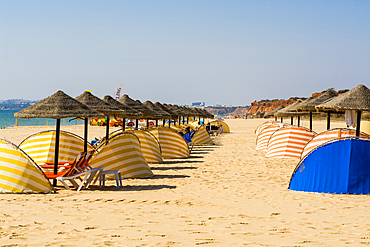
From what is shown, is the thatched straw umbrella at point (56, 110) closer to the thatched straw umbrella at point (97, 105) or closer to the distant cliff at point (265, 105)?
the thatched straw umbrella at point (97, 105)

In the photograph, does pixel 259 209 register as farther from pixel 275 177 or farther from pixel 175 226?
pixel 275 177

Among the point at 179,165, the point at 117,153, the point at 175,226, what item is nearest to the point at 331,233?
the point at 175,226

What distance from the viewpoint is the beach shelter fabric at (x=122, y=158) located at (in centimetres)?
814

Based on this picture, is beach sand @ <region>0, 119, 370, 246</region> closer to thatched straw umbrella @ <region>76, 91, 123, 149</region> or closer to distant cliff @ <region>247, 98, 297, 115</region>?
thatched straw umbrella @ <region>76, 91, 123, 149</region>

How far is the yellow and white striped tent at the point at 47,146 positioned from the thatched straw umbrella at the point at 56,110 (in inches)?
90.9

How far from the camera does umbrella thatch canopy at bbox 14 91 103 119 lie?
6718 millimetres

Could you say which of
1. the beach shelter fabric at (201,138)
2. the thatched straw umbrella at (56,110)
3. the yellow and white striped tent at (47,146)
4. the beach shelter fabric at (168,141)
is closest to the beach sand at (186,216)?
the thatched straw umbrella at (56,110)

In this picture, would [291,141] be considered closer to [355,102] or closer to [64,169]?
[355,102]

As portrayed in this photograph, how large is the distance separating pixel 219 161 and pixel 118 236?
7.85m

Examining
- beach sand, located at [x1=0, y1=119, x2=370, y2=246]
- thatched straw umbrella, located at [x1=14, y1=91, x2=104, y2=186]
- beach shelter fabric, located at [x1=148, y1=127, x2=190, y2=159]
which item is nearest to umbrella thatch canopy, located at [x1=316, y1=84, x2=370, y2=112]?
beach sand, located at [x1=0, y1=119, x2=370, y2=246]

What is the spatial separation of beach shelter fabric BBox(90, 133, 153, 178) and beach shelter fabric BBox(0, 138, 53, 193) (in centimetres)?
182

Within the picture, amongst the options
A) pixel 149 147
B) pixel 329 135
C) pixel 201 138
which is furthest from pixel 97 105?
pixel 201 138

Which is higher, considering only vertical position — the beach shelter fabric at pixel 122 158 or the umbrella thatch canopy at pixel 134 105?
the umbrella thatch canopy at pixel 134 105

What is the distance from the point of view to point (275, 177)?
8.52 metres
